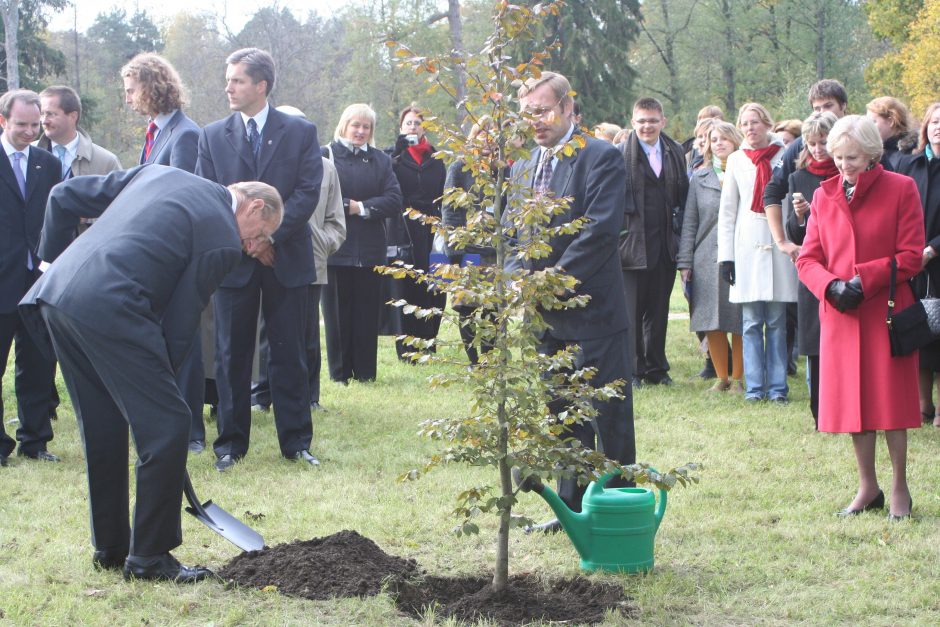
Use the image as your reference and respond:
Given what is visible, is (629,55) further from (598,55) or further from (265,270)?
(265,270)

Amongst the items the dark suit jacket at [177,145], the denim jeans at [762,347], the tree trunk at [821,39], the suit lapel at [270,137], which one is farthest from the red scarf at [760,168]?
the tree trunk at [821,39]

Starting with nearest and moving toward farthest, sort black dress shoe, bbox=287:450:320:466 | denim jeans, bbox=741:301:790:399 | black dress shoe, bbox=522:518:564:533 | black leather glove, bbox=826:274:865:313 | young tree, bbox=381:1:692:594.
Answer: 1. young tree, bbox=381:1:692:594
2. black dress shoe, bbox=522:518:564:533
3. black leather glove, bbox=826:274:865:313
4. black dress shoe, bbox=287:450:320:466
5. denim jeans, bbox=741:301:790:399

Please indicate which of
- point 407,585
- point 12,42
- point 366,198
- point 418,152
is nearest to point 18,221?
point 366,198

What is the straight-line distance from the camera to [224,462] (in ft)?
22.7

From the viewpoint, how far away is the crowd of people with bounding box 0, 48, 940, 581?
457 cm

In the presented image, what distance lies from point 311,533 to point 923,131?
16.9 feet

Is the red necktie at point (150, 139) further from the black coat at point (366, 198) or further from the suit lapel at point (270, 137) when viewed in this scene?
the black coat at point (366, 198)

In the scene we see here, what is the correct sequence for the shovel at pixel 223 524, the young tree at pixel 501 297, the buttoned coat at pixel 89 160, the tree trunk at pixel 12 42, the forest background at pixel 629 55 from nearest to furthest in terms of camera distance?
the young tree at pixel 501 297, the shovel at pixel 223 524, the buttoned coat at pixel 89 160, the tree trunk at pixel 12 42, the forest background at pixel 629 55

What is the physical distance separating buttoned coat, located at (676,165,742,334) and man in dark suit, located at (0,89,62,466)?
5.25 meters

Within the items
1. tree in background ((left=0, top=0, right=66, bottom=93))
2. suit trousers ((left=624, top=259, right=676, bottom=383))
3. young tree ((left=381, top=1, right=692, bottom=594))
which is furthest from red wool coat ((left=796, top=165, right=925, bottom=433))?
tree in background ((left=0, top=0, right=66, bottom=93))

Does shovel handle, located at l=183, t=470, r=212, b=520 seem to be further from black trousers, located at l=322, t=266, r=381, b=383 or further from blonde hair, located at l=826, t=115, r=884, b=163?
black trousers, located at l=322, t=266, r=381, b=383

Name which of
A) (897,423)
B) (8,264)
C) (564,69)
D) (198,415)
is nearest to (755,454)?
(897,423)

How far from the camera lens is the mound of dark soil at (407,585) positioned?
433 centimetres

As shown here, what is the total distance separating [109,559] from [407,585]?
1355 mm
